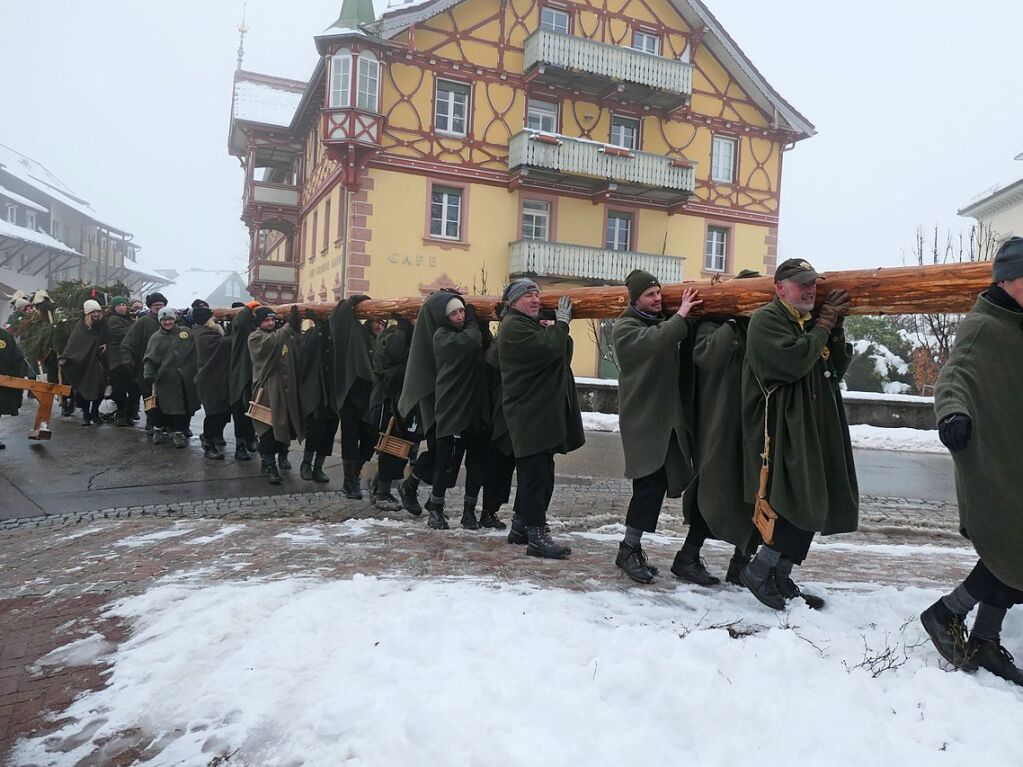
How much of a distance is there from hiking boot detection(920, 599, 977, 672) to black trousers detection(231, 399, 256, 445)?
301 inches

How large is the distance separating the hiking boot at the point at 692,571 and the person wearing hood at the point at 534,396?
31.5 inches

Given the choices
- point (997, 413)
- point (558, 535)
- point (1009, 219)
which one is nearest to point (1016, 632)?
point (997, 413)

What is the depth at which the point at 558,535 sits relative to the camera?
19.8 feet

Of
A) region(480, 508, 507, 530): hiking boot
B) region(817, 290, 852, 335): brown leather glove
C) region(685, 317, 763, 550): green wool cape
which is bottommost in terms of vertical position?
region(480, 508, 507, 530): hiking boot

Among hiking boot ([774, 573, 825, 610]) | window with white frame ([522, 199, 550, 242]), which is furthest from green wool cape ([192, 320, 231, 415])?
window with white frame ([522, 199, 550, 242])

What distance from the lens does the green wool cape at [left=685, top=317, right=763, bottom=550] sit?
4043 millimetres

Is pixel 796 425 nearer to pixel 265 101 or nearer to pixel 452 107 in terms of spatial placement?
pixel 452 107

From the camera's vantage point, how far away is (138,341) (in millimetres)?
10688

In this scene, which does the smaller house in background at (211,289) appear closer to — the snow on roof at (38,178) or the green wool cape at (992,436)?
the snow on roof at (38,178)

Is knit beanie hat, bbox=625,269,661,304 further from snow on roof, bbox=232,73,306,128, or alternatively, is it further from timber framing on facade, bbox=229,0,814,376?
snow on roof, bbox=232,73,306,128

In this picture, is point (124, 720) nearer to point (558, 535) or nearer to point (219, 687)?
point (219, 687)

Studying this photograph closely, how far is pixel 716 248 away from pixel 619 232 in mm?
3544

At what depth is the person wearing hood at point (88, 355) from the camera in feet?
35.9

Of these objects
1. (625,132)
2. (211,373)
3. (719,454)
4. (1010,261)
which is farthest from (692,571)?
(625,132)
